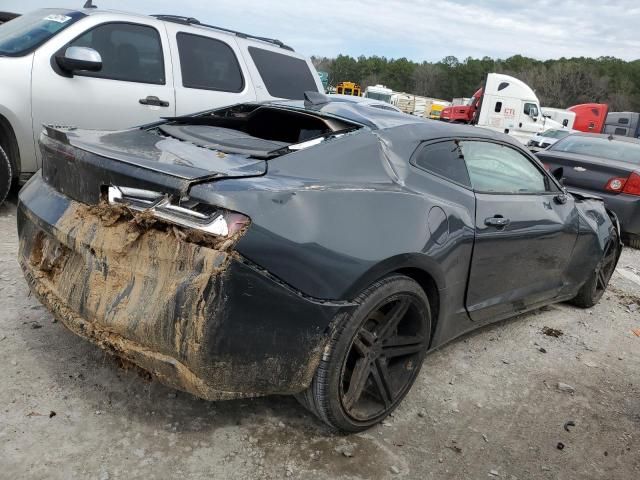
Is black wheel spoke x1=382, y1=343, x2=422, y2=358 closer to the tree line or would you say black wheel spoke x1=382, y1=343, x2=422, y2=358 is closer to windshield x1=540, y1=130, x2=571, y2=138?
windshield x1=540, y1=130, x2=571, y2=138

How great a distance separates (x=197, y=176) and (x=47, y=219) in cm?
94

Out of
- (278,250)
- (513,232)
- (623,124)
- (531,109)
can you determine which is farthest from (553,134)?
(278,250)

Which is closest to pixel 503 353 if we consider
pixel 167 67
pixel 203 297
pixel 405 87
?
pixel 203 297

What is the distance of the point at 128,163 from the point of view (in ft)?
7.58

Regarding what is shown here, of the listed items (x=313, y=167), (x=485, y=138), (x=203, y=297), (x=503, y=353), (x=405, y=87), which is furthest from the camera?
(x=405, y=87)

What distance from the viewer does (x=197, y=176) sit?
2.15m

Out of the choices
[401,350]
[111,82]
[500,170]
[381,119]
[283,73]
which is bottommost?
[401,350]

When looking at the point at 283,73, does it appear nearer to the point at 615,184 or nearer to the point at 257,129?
the point at 257,129

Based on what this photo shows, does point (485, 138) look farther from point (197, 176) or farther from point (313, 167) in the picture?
point (197, 176)

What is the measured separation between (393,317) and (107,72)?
158 inches

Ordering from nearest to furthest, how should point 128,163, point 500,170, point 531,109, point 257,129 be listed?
point 128,163, point 500,170, point 257,129, point 531,109

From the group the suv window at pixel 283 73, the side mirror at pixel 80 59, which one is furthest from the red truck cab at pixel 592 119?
the side mirror at pixel 80 59

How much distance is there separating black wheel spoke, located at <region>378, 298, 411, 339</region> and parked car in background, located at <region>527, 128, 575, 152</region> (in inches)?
679

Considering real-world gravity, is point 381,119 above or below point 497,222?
above
